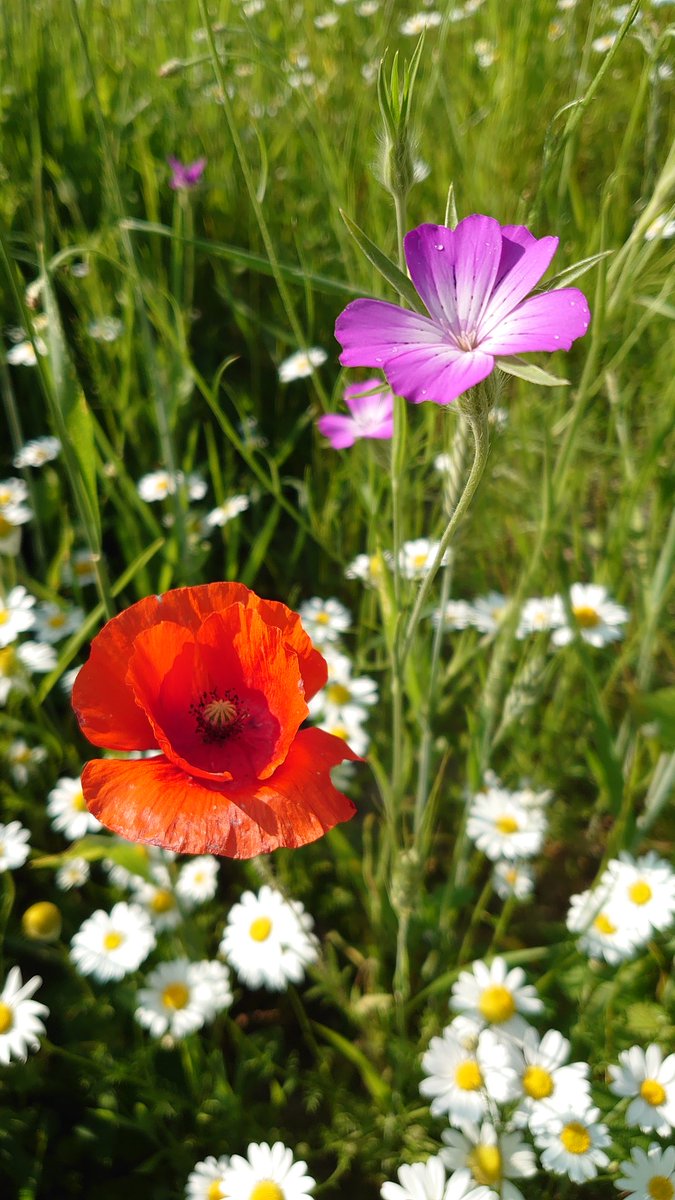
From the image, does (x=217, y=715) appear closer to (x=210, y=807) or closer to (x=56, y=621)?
(x=210, y=807)

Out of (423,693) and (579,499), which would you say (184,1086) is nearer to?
(423,693)

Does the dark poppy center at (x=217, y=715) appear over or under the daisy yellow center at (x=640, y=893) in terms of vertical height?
over

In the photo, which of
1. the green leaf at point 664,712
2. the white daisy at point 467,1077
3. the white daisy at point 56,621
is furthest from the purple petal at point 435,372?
the white daisy at point 56,621

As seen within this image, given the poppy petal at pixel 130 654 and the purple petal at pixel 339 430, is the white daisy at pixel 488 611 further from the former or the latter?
the poppy petal at pixel 130 654

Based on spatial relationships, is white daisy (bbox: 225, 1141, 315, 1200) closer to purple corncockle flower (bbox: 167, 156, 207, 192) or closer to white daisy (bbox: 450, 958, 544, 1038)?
white daisy (bbox: 450, 958, 544, 1038)

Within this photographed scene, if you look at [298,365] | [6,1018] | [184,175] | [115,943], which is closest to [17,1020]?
[6,1018]
